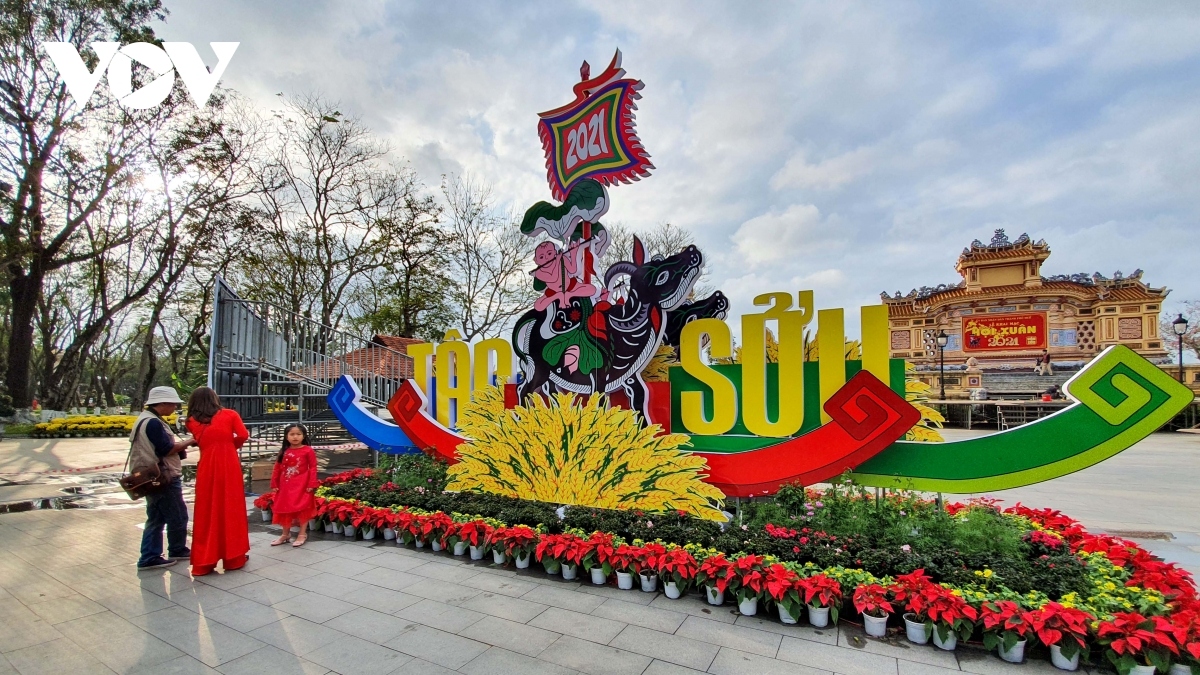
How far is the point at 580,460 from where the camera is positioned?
5.25 metres

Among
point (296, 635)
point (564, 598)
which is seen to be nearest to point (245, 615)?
point (296, 635)

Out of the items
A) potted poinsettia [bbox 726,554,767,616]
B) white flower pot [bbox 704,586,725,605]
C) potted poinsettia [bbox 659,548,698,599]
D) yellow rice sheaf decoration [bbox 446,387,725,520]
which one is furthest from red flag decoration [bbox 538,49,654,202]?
white flower pot [bbox 704,586,725,605]

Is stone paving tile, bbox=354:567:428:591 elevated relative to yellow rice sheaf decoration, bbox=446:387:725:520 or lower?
lower

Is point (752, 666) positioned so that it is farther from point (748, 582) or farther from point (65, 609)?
point (65, 609)

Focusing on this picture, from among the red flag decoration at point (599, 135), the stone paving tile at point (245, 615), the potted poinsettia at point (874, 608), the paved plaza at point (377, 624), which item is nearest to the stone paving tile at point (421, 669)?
the paved plaza at point (377, 624)

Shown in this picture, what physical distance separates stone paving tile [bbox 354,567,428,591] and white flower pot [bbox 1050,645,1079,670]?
404 cm

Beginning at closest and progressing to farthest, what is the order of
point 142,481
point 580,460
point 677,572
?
point 677,572 → point 142,481 → point 580,460

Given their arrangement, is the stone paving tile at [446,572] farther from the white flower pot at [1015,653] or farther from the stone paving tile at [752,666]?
the white flower pot at [1015,653]

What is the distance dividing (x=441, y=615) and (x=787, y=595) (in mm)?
2228

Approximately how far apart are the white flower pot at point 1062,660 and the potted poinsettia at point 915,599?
0.56m

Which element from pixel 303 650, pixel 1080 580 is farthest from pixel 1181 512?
pixel 303 650

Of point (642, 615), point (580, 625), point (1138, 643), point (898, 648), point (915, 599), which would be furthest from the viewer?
point (642, 615)

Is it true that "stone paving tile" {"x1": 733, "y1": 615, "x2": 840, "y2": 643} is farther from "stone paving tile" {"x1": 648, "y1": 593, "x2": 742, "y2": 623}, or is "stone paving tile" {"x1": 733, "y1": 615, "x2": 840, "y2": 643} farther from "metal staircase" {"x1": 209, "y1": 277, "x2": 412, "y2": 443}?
"metal staircase" {"x1": 209, "y1": 277, "x2": 412, "y2": 443}

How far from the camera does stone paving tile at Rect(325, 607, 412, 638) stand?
3.24 m
